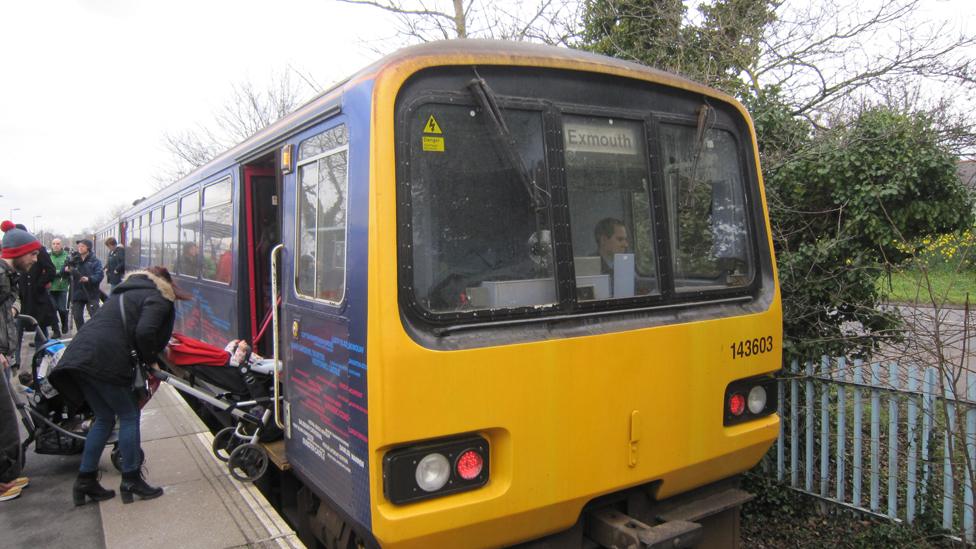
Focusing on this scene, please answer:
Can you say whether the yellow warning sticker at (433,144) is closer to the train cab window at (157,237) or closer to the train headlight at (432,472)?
the train headlight at (432,472)

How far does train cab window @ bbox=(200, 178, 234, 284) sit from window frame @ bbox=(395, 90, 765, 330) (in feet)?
11.0

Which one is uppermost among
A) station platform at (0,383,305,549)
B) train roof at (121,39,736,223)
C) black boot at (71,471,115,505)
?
train roof at (121,39,736,223)

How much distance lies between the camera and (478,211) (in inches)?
103

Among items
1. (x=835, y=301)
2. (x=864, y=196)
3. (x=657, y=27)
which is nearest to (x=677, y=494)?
(x=835, y=301)

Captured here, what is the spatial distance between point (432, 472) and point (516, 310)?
28.9 inches

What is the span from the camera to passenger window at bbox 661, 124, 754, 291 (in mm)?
3176

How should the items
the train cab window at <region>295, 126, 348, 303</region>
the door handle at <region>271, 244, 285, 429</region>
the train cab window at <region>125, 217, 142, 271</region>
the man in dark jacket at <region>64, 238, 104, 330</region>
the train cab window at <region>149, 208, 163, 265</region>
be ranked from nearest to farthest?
the train cab window at <region>295, 126, 348, 303</region>, the door handle at <region>271, 244, 285, 429</region>, the train cab window at <region>149, 208, 163, 265</region>, the man in dark jacket at <region>64, 238, 104, 330</region>, the train cab window at <region>125, 217, 142, 271</region>

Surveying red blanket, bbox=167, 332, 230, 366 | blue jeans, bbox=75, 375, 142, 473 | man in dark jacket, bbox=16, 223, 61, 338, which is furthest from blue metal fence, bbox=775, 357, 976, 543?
man in dark jacket, bbox=16, 223, 61, 338

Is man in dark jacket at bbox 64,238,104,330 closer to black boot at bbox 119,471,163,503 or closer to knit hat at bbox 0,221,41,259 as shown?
knit hat at bbox 0,221,41,259

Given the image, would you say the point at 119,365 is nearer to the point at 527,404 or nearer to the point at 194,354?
the point at 194,354

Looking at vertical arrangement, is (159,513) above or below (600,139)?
below

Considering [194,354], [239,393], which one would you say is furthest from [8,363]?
[239,393]

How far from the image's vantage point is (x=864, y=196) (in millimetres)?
4984

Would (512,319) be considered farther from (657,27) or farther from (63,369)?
(657,27)
